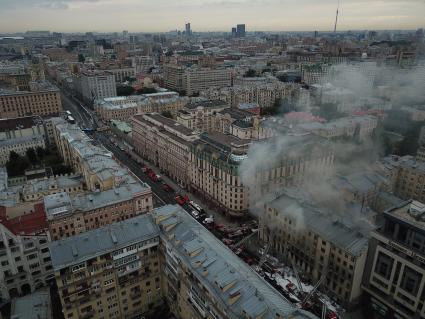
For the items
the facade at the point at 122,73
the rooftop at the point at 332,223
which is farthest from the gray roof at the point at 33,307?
the facade at the point at 122,73

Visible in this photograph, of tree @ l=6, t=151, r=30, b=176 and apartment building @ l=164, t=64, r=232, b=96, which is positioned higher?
apartment building @ l=164, t=64, r=232, b=96

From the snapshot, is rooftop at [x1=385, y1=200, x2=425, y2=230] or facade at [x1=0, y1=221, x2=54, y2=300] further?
facade at [x1=0, y1=221, x2=54, y2=300]

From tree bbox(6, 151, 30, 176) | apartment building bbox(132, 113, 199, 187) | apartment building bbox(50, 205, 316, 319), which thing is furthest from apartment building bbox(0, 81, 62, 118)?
apartment building bbox(50, 205, 316, 319)

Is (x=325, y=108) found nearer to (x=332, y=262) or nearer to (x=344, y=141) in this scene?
(x=344, y=141)

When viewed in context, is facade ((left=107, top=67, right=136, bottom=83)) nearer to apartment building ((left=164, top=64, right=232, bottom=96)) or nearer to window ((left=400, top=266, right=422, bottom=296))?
apartment building ((left=164, top=64, right=232, bottom=96))

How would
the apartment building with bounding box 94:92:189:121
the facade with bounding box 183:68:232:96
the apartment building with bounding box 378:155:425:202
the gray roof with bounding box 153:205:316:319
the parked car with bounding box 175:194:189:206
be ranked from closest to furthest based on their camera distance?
1. the gray roof with bounding box 153:205:316:319
2. the apartment building with bounding box 378:155:425:202
3. the parked car with bounding box 175:194:189:206
4. the apartment building with bounding box 94:92:189:121
5. the facade with bounding box 183:68:232:96

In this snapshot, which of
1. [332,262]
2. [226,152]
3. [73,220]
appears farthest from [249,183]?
[73,220]

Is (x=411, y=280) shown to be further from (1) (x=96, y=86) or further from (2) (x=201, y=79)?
(2) (x=201, y=79)

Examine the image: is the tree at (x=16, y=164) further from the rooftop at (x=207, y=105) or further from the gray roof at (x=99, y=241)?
the gray roof at (x=99, y=241)
